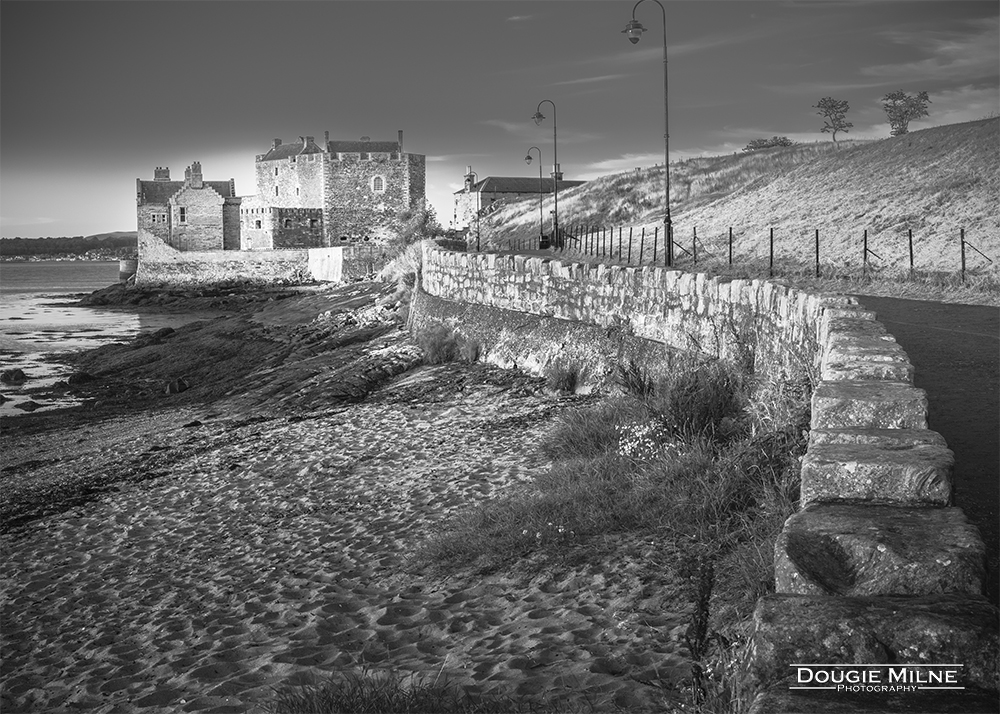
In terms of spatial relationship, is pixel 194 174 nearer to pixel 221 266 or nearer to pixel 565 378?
pixel 221 266

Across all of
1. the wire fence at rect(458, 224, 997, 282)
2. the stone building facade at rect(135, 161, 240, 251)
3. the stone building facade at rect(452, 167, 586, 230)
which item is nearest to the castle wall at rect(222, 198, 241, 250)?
the stone building facade at rect(135, 161, 240, 251)

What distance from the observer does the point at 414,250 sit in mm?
26016

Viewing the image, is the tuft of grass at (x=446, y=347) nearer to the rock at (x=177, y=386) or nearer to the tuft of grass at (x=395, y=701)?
the rock at (x=177, y=386)

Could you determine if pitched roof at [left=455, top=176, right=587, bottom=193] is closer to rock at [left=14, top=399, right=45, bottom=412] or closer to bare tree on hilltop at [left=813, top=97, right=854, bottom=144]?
bare tree on hilltop at [left=813, top=97, right=854, bottom=144]

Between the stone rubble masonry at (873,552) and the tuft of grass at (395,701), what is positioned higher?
→ the stone rubble masonry at (873,552)

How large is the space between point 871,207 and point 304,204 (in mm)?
52786

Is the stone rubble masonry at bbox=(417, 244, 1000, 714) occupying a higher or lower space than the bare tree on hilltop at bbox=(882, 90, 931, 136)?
lower

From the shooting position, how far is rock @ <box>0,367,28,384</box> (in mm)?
24375

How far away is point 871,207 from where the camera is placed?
30094 millimetres

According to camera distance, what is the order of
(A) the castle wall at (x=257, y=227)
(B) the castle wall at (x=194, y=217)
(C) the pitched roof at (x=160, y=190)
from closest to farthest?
(A) the castle wall at (x=257, y=227) → (B) the castle wall at (x=194, y=217) → (C) the pitched roof at (x=160, y=190)

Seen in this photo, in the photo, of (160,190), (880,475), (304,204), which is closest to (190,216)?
(160,190)

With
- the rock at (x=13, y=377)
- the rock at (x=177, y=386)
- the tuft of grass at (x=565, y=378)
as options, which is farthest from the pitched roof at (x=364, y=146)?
the tuft of grass at (x=565, y=378)

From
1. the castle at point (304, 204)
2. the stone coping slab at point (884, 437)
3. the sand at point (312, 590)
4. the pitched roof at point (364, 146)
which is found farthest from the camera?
the pitched roof at point (364, 146)

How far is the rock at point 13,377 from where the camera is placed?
24.4 meters
